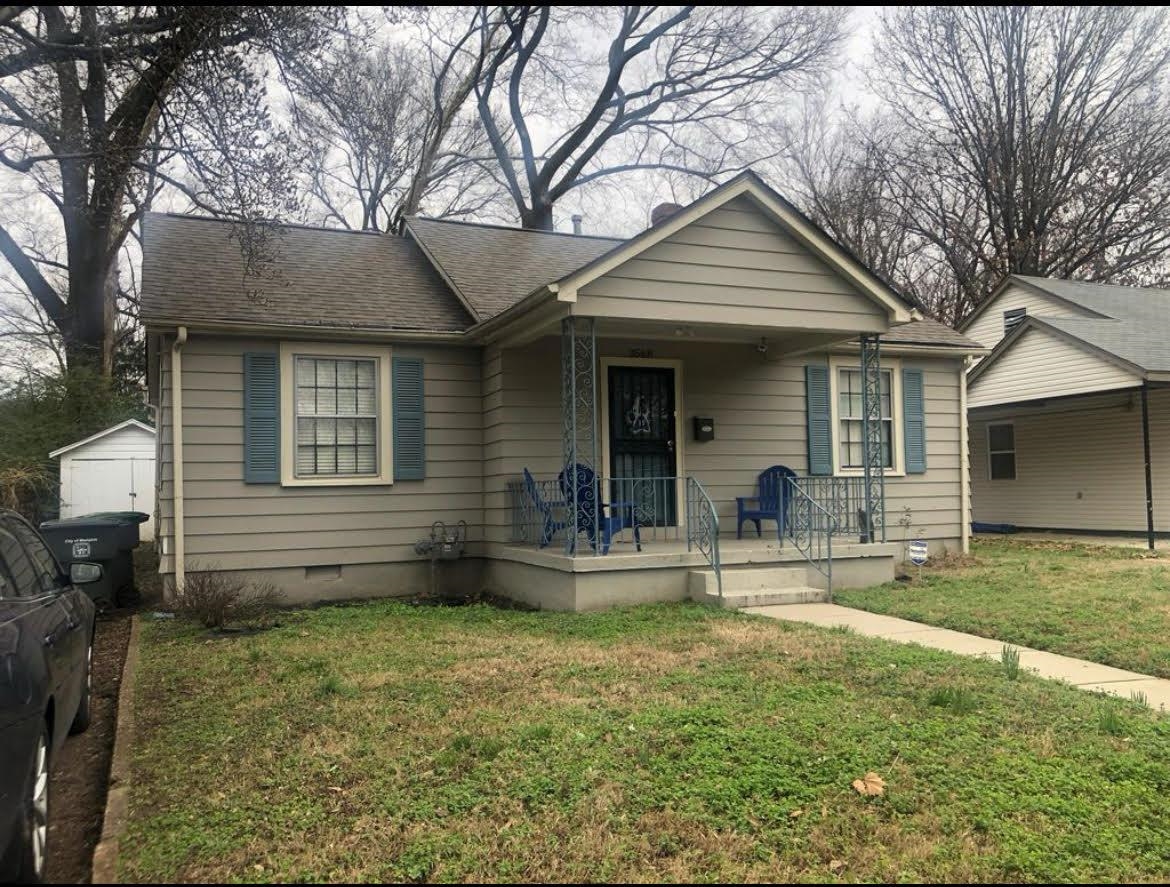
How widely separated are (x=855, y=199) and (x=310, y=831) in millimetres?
28919

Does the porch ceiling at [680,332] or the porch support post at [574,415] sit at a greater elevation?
the porch ceiling at [680,332]

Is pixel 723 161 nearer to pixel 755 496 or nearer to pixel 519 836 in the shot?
pixel 755 496

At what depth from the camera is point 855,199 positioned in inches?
1137

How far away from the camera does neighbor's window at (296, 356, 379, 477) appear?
379 inches

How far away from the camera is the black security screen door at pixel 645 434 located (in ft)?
34.5

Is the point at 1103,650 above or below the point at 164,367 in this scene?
below

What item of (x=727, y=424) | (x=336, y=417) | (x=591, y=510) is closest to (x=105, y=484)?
(x=336, y=417)

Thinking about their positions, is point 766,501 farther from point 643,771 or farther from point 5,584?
point 5,584

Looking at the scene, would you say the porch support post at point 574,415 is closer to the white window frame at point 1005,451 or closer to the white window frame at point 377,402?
the white window frame at point 377,402

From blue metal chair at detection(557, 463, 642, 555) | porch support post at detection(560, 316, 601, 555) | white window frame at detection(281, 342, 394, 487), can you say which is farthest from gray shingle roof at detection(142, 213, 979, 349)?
blue metal chair at detection(557, 463, 642, 555)

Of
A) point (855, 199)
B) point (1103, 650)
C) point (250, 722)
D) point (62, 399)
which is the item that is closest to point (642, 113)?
point (855, 199)

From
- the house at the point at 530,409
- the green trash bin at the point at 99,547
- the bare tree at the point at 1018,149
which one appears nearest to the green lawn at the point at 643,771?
the house at the point at 530,409

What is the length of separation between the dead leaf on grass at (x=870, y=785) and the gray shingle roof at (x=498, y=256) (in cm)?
723

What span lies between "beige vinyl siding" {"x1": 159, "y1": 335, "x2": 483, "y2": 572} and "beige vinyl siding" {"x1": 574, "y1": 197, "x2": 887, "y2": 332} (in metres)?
2.66
